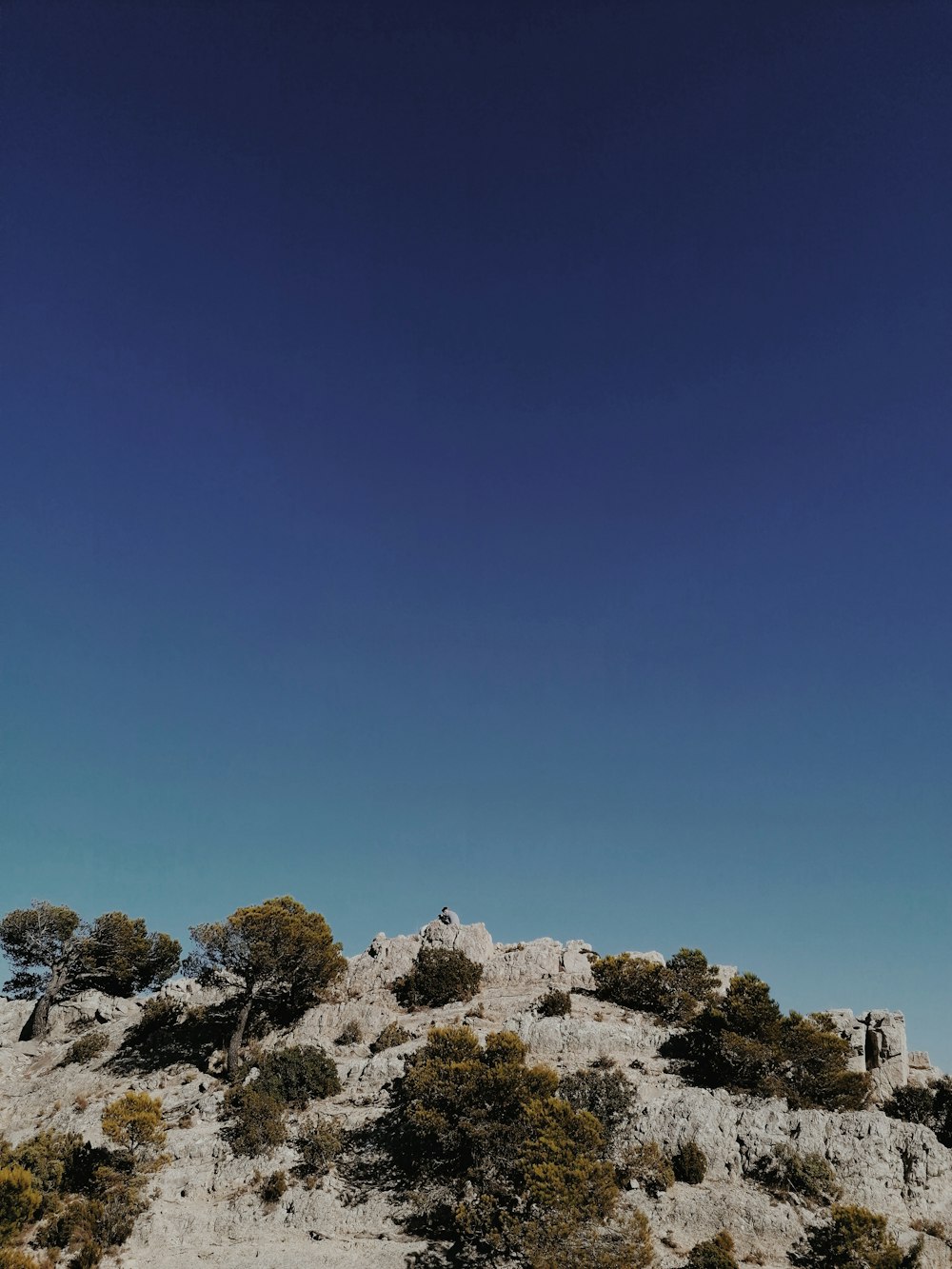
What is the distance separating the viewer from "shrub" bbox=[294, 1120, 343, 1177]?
3803cm

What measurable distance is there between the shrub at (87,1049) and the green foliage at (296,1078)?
1666cm

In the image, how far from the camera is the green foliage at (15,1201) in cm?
3188

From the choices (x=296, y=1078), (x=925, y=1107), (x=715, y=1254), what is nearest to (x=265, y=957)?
(x=296, y=1078)

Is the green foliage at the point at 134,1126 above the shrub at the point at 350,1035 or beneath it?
beneath

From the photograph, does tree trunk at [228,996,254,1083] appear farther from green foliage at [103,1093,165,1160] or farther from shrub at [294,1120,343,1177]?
shrub at [294,1120,343,1177]

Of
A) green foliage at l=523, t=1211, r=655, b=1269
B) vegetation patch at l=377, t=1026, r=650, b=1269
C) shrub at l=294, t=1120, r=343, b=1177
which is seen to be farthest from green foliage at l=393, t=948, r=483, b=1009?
green foliage at l=523, t=1211, r=655, b=1269

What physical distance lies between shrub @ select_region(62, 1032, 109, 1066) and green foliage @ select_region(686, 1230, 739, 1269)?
47.5 metres

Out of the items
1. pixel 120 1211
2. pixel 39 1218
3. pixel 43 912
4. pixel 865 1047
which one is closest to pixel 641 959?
pixel 865 1047

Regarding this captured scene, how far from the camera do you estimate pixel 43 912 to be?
6394 cm

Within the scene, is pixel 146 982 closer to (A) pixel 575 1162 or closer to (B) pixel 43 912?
(B) pixel 43 912

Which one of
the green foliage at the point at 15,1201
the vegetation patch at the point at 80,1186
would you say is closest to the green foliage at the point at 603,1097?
the vegetation patch at the point at 80,1186

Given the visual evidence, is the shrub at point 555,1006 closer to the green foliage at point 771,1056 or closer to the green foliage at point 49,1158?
the green foliage at point 771,1056

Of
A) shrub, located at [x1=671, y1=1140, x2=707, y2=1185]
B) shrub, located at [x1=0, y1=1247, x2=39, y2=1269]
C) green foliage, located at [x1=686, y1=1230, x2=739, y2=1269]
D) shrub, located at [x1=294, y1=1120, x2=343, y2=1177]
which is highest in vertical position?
shrub, located at [x1=671, y1=1140, x2=707, y2=1185]

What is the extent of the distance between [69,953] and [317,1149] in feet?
129
